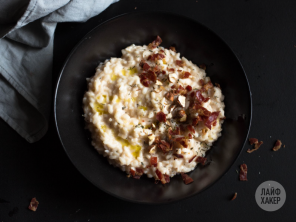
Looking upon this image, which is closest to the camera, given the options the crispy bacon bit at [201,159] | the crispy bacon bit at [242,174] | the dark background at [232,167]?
the crispy bacon bit at [201,159]

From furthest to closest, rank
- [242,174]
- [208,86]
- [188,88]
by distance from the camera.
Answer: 1. [242,174]
2. [208,86]
3. [188,88]

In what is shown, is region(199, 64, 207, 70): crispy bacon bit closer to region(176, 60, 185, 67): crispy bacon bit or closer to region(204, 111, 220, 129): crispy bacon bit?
region(176, 60, 185, 67): crispy bacon bit

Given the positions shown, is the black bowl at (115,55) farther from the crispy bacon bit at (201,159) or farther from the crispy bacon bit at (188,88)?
the crispy bacon bit at (188,88)

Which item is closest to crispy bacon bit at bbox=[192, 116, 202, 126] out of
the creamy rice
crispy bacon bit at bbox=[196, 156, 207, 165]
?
the creamy rice

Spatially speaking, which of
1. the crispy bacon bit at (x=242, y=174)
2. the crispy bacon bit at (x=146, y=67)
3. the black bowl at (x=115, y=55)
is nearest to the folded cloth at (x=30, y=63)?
the black bowl at (x=115, y=55)

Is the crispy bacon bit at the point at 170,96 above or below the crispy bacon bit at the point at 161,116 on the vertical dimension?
above

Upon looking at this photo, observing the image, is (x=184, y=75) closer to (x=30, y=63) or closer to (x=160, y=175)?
(x=160, y=175)

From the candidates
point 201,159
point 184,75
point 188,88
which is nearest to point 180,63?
point 184,75
